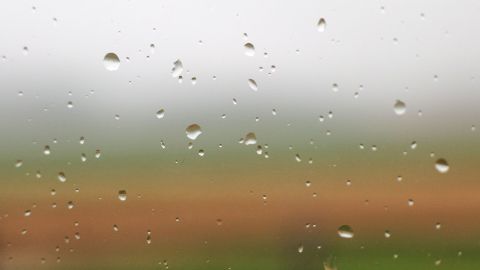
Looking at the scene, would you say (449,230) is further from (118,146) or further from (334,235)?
(118,146)

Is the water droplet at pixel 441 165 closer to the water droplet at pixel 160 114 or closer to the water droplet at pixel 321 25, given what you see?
the water droplet at pixel 321 25

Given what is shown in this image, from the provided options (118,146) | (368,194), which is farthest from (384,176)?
(118,146)

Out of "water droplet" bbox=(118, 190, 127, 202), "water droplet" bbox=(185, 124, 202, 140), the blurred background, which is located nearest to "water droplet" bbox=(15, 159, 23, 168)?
the blurred background

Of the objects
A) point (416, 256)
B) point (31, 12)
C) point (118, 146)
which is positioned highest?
point (31, 12)

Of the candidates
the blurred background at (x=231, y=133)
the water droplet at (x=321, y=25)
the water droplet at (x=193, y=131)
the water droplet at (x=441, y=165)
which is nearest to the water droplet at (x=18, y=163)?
the blurred background at (x=231, y=133)

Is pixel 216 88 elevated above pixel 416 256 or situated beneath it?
elevated above

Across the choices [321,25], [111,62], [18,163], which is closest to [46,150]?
[18,163]

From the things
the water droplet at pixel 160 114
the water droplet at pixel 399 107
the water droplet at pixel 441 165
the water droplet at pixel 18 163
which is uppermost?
the water droplet at pixel 399 107
